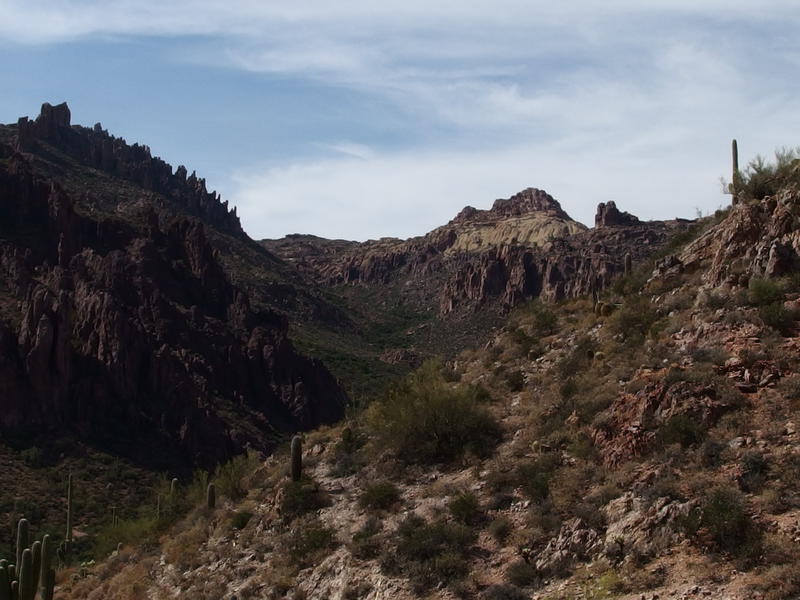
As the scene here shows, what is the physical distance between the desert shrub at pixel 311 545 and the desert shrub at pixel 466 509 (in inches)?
129

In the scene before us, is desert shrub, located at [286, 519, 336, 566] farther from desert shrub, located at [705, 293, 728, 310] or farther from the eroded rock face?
the eroded rock face

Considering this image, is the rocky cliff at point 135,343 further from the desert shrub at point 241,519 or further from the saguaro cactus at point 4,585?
the saguaro cactus at point 4,585

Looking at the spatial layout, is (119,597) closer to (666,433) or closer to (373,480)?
(373,480)

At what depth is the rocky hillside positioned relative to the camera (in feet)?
56.6

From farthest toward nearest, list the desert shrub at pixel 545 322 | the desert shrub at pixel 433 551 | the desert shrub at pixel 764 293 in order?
the desert shrub at pixel 545 322
the desert shrub at pixel 764 293
the desert shrub at pixel 433 551

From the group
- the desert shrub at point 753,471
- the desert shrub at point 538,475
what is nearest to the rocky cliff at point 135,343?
the desert shrub at point 538,475

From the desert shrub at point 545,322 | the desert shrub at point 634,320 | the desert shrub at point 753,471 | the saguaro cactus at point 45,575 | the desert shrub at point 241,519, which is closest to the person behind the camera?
the desert shrub at point 753,471

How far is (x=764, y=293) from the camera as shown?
22.9m

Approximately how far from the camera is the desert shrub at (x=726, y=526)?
16062 mm

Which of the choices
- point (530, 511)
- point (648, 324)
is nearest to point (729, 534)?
point (530, 511)

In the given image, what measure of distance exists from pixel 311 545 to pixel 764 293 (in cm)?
1195

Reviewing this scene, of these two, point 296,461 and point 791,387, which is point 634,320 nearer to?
point 791,387

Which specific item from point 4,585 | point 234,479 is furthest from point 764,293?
point 4,585

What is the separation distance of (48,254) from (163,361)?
17.9m
